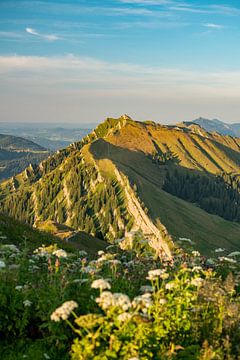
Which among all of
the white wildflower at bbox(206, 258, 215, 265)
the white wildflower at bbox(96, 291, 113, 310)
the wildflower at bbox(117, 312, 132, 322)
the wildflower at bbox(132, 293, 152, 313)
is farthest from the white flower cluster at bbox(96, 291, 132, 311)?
the white wildflower at bbox(206, 258, 215, 265)

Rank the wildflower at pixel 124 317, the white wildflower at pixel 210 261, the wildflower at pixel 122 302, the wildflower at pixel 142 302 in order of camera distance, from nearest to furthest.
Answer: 1. the wildflower at pixel 124 317
2. the wildflower at pixel 122 302
3. the wildflower at pixel 142 302
4. the white wildflower at pixel 210 261

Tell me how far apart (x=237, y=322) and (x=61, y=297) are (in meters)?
4.82

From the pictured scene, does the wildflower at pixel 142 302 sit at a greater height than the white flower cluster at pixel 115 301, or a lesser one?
lesser

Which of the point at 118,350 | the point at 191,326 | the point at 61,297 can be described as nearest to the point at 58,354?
the point at 61,297

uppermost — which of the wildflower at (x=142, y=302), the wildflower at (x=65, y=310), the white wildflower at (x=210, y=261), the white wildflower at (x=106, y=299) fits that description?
the white wildflower at (x=106, y=299)

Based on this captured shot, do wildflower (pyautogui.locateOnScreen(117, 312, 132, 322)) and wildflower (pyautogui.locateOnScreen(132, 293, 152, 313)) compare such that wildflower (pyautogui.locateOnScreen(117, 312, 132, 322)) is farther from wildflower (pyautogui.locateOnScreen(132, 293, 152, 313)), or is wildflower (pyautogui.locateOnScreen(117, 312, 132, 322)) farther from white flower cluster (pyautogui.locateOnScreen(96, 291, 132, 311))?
wildflower (pyautogui.locateOnScreen(132, 293, 152, 313))

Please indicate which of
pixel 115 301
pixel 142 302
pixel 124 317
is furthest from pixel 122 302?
pixel 142 302

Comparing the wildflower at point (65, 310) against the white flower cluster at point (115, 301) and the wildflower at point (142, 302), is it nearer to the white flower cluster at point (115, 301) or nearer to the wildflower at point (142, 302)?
the white flower cluster at point (115, 301)

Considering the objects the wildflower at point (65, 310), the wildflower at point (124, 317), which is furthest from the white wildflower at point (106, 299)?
the wildflower at point (65, 310)

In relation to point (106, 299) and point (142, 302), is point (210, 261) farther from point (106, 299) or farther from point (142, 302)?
point (106, 299)

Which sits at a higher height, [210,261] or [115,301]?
[115,301]

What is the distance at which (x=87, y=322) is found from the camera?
8.70 meters

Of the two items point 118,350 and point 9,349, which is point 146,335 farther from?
point 9,349

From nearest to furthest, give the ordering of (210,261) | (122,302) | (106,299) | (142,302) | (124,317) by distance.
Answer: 1. (124,317)
2. (122,302)
3. (106,299)
4. (142,302)
5. (210,261)
